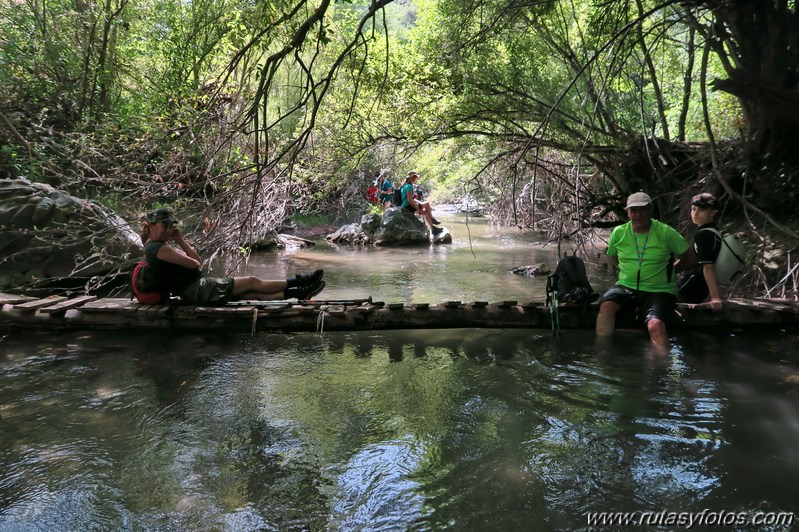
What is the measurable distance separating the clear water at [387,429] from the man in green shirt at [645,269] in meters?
0.32

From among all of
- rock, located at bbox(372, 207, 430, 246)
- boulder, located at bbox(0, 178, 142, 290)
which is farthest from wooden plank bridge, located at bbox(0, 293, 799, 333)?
rock, located at bbox(372, 207, 430, 246)

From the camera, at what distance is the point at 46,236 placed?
8.04 metres


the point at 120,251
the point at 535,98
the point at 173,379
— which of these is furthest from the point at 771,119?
the point at 120,251

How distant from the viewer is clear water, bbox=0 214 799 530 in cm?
276

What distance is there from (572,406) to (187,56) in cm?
972

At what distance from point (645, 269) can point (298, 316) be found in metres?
3.48

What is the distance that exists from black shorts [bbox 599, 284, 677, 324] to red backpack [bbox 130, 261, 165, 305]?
4696mm

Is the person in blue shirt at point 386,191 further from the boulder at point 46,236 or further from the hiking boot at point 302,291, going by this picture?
the hiking boot at point 302,291

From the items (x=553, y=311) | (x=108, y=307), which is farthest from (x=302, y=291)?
(x=553, y=311)

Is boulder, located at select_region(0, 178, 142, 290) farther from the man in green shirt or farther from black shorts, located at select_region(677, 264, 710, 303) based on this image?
black shorts, located at select_region(677, 264, 710, 303)

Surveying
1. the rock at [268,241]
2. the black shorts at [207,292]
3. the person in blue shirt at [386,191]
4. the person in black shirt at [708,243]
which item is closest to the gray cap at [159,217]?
the black shorts at [207,292]

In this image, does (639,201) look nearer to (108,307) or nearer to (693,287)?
(693,287)

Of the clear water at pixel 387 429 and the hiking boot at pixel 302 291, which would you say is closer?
the clear water at pixel 387 429

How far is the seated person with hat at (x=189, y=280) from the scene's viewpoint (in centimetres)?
556
